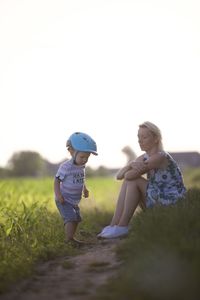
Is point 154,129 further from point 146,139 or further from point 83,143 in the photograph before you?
point 83,143

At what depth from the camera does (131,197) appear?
648 cm

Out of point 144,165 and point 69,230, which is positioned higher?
point 144,165

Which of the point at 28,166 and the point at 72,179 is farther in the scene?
the point at 28,166

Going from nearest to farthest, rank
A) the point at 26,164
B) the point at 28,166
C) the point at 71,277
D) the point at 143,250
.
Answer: the point at 143,250, the point at 71,277, the point at 28,166, the point at 26,164

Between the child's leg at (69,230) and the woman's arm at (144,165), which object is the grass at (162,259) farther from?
the child's leg at (69,230)

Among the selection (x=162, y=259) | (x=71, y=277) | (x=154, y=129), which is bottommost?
(x=71, y=277)

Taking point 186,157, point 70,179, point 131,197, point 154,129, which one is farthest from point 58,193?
point 186,157

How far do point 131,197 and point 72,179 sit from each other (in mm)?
772

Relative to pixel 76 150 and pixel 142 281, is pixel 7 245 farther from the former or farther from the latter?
pixel 142 281

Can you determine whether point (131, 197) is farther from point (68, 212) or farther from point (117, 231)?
point (68, 212)

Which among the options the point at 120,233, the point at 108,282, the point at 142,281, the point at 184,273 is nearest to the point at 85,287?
the point at 108,282

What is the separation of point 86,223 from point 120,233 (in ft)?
7.22

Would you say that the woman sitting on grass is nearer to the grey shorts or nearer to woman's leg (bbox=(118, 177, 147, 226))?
woman's leg (bbox=(118, 177, 147, 226))


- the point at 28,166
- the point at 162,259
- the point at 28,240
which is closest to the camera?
the point at 162,259
